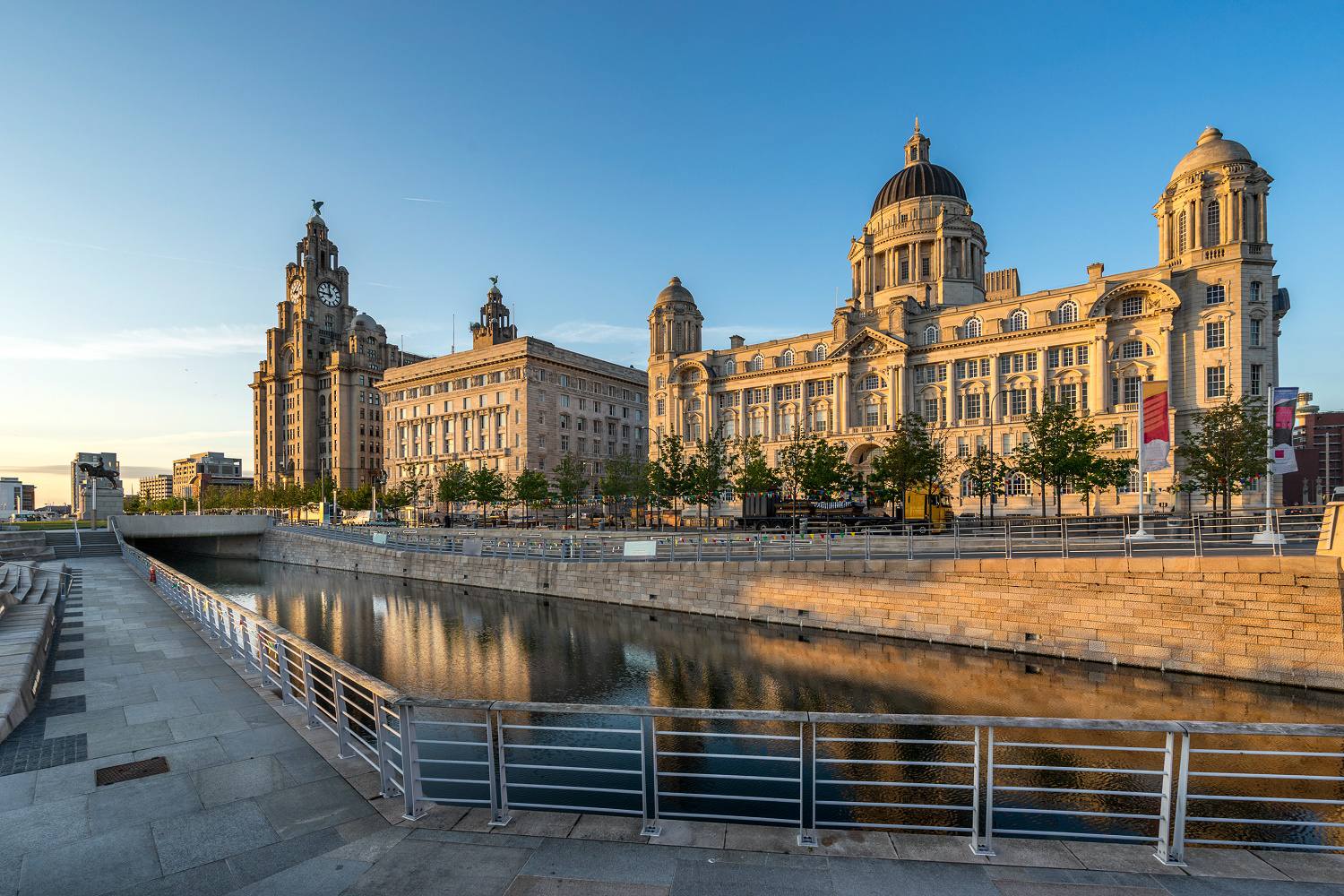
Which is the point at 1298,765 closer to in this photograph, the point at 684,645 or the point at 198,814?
the point at 684,645

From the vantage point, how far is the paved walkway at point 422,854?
5145 millimetres

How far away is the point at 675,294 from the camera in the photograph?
85062 mm

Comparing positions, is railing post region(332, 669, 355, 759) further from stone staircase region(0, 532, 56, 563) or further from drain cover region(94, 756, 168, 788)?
stone staircase region(0, 532, 56, 563)

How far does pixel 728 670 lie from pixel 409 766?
48.7 ft

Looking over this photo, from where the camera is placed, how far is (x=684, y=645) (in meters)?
23.6

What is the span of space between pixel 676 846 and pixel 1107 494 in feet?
198

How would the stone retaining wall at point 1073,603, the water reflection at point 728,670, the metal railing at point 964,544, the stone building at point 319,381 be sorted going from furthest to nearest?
1. the stone building at point 319,381
2. the metal railing at point 964,544
3. the stone retaining wall at point 1073,603
4. the water reflection at point 728,670

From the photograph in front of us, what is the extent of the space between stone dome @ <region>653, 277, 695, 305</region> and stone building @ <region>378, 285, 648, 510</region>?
1714 cm

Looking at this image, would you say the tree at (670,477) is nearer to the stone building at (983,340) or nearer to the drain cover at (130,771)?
the stone building at (983,340)

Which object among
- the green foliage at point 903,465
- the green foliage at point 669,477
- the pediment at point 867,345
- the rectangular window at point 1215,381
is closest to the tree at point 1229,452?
the green foliage at point 903,465

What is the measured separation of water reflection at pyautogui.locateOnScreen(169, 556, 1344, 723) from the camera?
1591 centimetres

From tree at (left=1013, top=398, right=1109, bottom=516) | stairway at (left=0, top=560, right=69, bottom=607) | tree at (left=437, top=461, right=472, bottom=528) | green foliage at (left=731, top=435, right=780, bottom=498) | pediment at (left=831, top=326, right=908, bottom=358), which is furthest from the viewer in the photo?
tree at (left=437, top=461, right=472, bottom=528)

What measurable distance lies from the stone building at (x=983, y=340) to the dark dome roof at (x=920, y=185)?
0.57 ft

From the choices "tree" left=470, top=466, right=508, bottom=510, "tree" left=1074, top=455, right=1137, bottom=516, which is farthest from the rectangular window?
"tree" left=470, top=466, right=508, bottom=510
